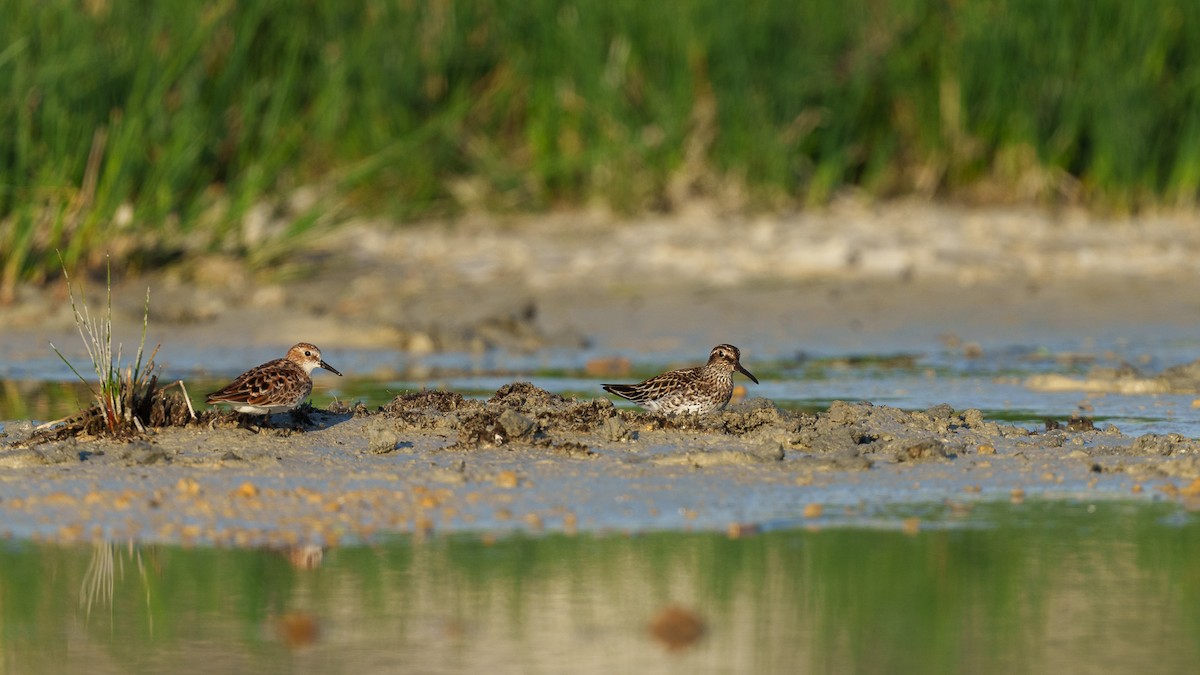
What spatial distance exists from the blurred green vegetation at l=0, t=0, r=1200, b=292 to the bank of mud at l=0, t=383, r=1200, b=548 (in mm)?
6106

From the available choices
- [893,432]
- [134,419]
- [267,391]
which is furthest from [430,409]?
[893,432]

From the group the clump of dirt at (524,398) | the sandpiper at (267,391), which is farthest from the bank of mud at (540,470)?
the sandpiper at (267,391)

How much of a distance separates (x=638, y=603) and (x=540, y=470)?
191cm

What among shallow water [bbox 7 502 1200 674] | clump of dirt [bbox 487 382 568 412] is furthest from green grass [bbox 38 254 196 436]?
shallow water [bbox 7 502 1200 674]

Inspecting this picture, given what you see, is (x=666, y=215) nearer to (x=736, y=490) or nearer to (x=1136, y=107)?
(x=1136, y=107)

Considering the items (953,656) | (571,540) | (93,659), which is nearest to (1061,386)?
(571,540)

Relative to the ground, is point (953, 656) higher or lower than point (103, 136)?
lower

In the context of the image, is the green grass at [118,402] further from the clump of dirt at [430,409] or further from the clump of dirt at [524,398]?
the clump of dirt at [524,398]

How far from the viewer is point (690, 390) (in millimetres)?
7805

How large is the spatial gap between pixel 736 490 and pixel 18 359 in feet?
19.0

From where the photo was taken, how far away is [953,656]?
436cm

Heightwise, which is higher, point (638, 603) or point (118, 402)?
point (118, 402)

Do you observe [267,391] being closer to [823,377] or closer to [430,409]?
[430,409]

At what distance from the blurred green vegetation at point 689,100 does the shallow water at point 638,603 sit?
813cm
